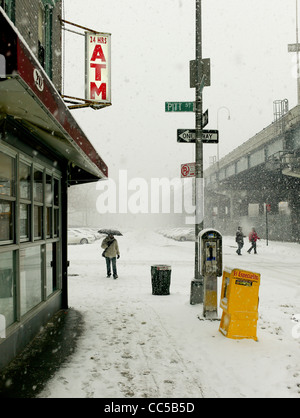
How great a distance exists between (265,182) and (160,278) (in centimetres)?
3445

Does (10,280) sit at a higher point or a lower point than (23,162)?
lower

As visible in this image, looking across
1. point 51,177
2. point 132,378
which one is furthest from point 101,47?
point 132,378

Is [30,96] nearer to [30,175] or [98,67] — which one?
[30,175]

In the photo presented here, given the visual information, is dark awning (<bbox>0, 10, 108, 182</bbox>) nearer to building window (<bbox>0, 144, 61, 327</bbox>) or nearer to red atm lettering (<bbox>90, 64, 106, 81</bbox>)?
building window (<bbox>0, 144, 61, 327</bbox>)

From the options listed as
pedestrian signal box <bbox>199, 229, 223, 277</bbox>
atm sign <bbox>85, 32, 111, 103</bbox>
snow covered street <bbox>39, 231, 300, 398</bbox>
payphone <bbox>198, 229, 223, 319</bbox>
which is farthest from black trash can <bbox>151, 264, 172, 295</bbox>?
atm sign <bbox>85, 32, 111, 103</bbox>

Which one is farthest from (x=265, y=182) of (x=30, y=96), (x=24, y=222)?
(x=30, y=96)

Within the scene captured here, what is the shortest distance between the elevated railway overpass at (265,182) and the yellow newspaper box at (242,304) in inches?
875

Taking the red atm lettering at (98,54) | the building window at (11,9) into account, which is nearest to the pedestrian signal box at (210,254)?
the building window at (11,9)

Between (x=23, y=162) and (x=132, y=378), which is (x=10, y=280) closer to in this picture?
(x=23, y=162)

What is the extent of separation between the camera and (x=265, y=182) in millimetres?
41750

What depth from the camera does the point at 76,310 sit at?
8453mm

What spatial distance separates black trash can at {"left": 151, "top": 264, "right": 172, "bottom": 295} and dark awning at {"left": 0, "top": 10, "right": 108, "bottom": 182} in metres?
4.93

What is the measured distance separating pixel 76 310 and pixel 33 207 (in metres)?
3.16
